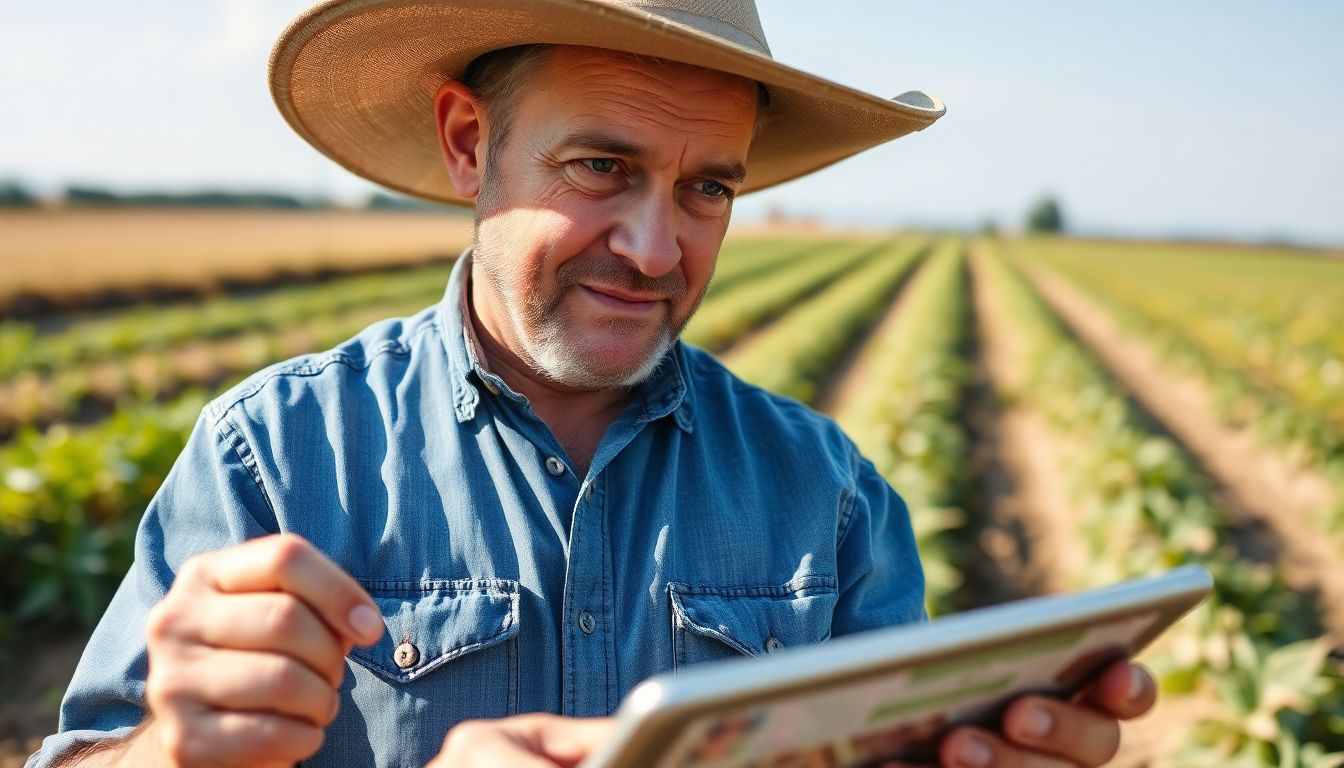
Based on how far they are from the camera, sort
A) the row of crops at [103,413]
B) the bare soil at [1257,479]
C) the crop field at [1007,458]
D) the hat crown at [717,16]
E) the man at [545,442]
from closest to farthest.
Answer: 1. the man at [545,442]
2. the hat crown at [717,16]
3. the crop field at [1007,458]
4. the row of crops at [103,413]
5. the bare soil at [1257,479]

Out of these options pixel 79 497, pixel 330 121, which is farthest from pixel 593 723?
pixel 79 497

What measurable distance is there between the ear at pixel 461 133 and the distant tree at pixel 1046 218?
11888 cm

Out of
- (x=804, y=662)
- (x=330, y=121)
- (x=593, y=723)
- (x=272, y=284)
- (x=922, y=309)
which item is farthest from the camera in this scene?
(x=272, y=284)

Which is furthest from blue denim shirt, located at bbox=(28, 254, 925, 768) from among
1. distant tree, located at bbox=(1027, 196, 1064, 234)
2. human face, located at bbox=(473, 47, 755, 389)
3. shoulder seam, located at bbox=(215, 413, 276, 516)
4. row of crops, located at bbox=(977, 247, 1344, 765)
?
distant tree, located at bbox=(1027, 196, 1064, 234)

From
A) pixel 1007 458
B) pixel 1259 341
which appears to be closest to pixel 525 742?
pixel 1007 458

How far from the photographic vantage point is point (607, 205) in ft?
5.64

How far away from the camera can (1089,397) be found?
9.26 meters

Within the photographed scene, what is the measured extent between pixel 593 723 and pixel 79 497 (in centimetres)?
506

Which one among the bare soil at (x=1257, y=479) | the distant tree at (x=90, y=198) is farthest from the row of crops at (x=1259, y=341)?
the distant tree at (x=90, y=198)

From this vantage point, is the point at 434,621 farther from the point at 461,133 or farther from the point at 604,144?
the point at 461,133

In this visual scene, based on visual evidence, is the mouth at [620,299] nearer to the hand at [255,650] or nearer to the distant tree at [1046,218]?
the hand at [255,650]

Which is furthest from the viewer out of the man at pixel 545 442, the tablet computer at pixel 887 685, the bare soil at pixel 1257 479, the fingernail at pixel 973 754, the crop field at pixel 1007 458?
the bare soil at pixel 1257 479

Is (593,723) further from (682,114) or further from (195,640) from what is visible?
(682,114)

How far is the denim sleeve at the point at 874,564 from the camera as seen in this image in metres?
1.83
